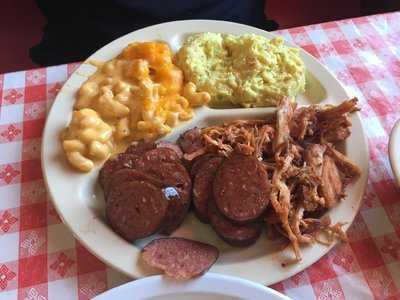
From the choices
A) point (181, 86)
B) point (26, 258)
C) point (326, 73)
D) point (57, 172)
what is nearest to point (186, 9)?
point (181, 86)

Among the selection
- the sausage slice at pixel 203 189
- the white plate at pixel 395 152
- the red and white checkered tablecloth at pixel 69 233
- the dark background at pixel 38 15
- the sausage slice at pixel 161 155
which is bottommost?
the dark background at pixel 38 15

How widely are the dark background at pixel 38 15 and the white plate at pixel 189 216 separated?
3.72 feet

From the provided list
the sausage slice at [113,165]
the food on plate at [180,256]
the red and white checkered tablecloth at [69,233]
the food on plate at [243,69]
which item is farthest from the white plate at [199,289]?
the food on plate at [243,69]

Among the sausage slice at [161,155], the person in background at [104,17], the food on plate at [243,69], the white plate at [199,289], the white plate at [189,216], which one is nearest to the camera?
the white plate at [199,289]

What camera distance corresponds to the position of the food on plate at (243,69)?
146 cm

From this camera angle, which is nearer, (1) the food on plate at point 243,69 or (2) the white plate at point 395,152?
(2) the white plate at point 395,152

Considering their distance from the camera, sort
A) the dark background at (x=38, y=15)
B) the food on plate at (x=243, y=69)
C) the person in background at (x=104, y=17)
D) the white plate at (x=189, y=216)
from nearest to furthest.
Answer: the white plate at (x=189, y=216)
the food on plate at (x=243, y=69)
the person in background at (x=104, y=17)
the dark background at (x=38, y=15)

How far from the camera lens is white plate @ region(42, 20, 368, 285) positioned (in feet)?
3.58

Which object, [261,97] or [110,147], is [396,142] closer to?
[261,97]

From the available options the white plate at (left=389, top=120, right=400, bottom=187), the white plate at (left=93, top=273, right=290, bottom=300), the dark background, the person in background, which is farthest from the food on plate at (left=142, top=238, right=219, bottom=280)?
the dark background

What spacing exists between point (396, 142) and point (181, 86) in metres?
0.64

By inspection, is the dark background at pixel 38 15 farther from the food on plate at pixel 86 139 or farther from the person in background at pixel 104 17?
the food on plate at pixel 86 139

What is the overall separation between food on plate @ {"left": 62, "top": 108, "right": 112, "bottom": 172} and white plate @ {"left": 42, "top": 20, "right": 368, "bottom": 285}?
31mm

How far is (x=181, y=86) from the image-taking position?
1465 mm
